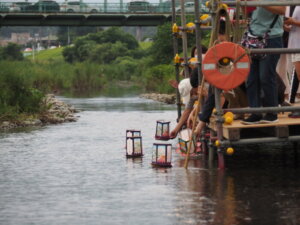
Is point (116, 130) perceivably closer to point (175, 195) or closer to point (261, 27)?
point (261, 27)

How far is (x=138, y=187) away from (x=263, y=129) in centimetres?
202

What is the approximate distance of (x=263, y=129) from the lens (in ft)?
37.3

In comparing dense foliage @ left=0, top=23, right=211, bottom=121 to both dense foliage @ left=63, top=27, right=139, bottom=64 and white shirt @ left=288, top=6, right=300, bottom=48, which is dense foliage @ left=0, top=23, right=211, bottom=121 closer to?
dense foliage @ left=63, top=27, right=139, bottom=64

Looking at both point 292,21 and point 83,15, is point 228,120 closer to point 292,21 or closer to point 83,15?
point 292,21

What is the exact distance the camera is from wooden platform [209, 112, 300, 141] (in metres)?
10.8

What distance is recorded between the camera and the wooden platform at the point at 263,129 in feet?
35.6

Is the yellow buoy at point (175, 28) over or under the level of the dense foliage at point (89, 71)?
over

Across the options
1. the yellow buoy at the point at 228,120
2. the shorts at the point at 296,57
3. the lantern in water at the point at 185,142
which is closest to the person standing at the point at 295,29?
the shorts at the point at 296,57

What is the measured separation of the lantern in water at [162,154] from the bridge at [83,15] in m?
65.2

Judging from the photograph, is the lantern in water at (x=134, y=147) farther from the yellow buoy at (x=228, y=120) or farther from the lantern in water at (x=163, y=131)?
the yellow buoy at (x=228, y=120)

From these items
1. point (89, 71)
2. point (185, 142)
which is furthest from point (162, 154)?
point (89, 71)

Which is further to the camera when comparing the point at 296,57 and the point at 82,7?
the point at 82,7

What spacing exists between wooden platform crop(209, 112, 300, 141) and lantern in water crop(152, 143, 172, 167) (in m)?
0.93

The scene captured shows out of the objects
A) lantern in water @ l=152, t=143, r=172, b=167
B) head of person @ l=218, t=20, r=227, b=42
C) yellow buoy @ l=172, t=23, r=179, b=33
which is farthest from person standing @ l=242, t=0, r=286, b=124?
yellow buoy @ l=172, t=23, r=179, b=33
